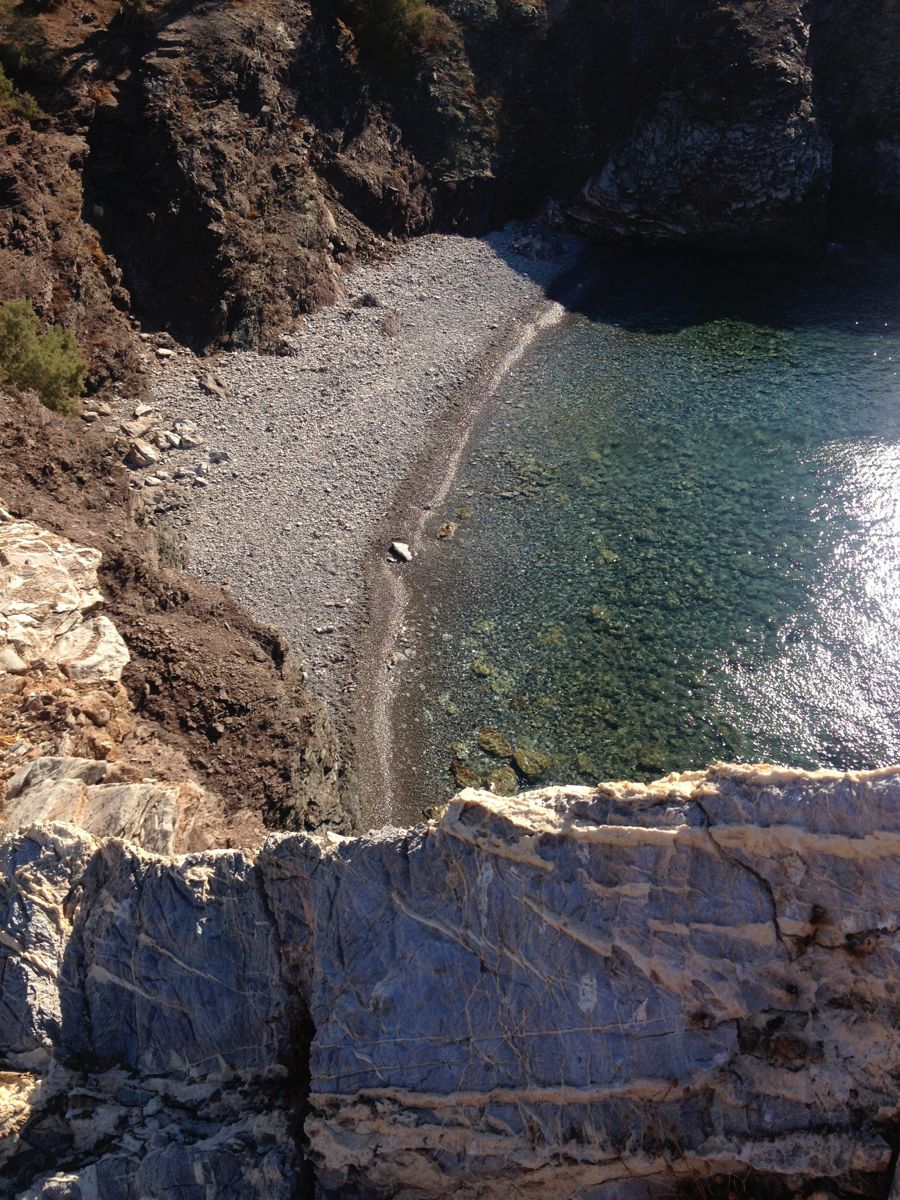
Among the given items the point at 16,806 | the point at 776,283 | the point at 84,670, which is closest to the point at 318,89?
the point at 776,283

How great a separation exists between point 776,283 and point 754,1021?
39.7 meters

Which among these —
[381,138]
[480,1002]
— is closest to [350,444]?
[381,138]

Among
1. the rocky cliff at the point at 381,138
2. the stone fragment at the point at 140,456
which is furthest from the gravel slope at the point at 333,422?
the rocky cliff at the point at 381,138

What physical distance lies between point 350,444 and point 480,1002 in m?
24.7

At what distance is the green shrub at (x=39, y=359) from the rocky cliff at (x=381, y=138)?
5.35 feet

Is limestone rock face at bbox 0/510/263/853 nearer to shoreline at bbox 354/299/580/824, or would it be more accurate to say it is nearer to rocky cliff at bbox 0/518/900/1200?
rocky cliff at bbox 0/518/900/1200

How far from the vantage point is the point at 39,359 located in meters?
26.8

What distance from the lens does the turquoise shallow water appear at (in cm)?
2367

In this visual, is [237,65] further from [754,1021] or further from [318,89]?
[754,1021]

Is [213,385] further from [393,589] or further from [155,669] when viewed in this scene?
[155,669]

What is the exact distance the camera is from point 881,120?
143ft

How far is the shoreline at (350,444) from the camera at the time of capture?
1025 inches

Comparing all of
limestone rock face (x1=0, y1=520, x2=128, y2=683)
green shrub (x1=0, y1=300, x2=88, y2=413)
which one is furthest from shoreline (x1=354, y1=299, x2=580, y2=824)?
green shrub (x1=0, y1=300, x2=88, y2=413)

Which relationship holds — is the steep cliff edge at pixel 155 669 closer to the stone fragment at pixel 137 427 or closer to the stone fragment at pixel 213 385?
the stone fragment at pixel 137 427
